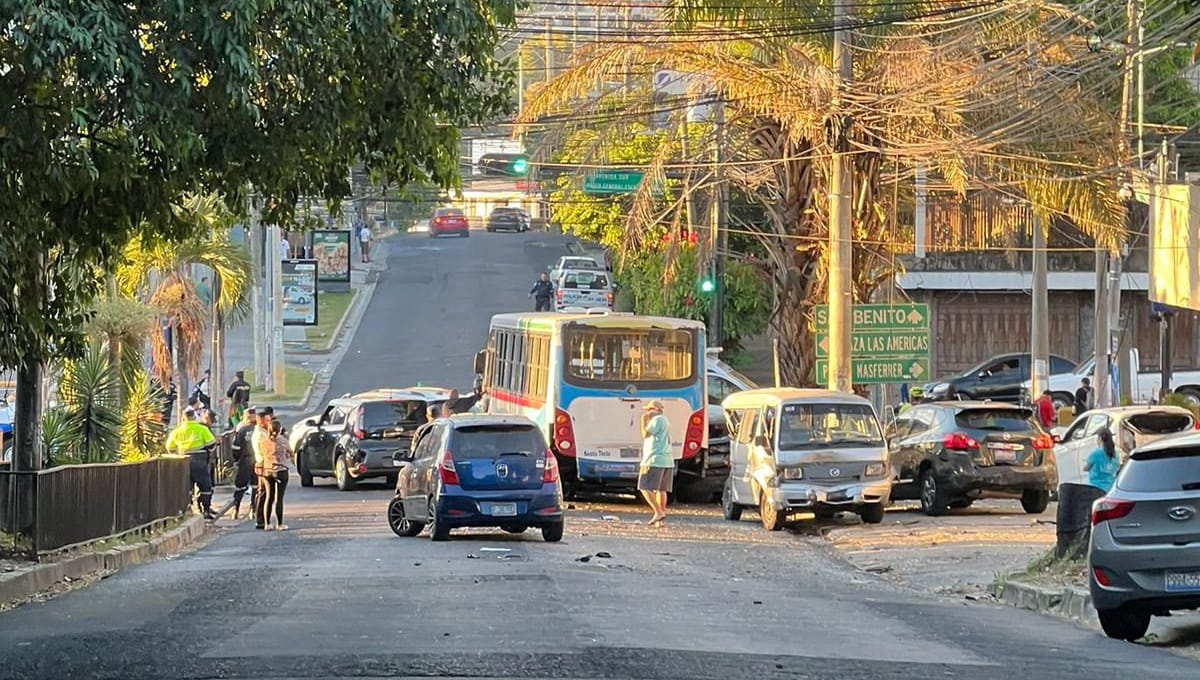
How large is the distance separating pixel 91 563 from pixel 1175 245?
17699mm

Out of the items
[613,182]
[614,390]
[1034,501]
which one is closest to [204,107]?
[614,390]

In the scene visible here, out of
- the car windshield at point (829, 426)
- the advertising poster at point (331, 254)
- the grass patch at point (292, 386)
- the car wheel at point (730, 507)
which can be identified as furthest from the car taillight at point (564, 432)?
the advertising poster at point (331, 254)

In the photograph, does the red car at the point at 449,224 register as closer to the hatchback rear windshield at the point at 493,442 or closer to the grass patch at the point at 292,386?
the grass patch at the point at 292,386

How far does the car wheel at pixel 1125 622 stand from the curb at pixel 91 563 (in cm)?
983

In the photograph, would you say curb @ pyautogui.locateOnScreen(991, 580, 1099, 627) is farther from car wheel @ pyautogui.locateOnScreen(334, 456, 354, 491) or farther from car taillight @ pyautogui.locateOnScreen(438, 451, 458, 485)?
car wheel @ pyautogui.locateOnScreen(334, 456, 354, 491)

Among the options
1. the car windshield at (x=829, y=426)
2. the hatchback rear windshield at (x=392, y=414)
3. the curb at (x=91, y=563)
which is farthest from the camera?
the hatchback rear windshield at (x=392, y=414)

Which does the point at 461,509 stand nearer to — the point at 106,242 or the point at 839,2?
the point at 106,242

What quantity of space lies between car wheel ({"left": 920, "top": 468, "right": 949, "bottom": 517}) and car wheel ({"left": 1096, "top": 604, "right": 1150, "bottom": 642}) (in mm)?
11935

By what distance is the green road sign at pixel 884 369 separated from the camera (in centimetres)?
2875

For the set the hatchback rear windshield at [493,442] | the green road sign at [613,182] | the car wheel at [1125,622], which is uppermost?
the green road sign at [613,182]

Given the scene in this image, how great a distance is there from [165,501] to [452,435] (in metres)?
5.61

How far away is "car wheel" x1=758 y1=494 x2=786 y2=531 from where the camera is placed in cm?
2508

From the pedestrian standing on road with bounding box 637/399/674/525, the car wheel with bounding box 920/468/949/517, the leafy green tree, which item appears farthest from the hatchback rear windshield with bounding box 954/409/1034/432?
the leafy green tree

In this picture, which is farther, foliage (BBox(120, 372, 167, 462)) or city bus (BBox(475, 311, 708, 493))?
city bus (BBox(475, 311, 708, 493))
